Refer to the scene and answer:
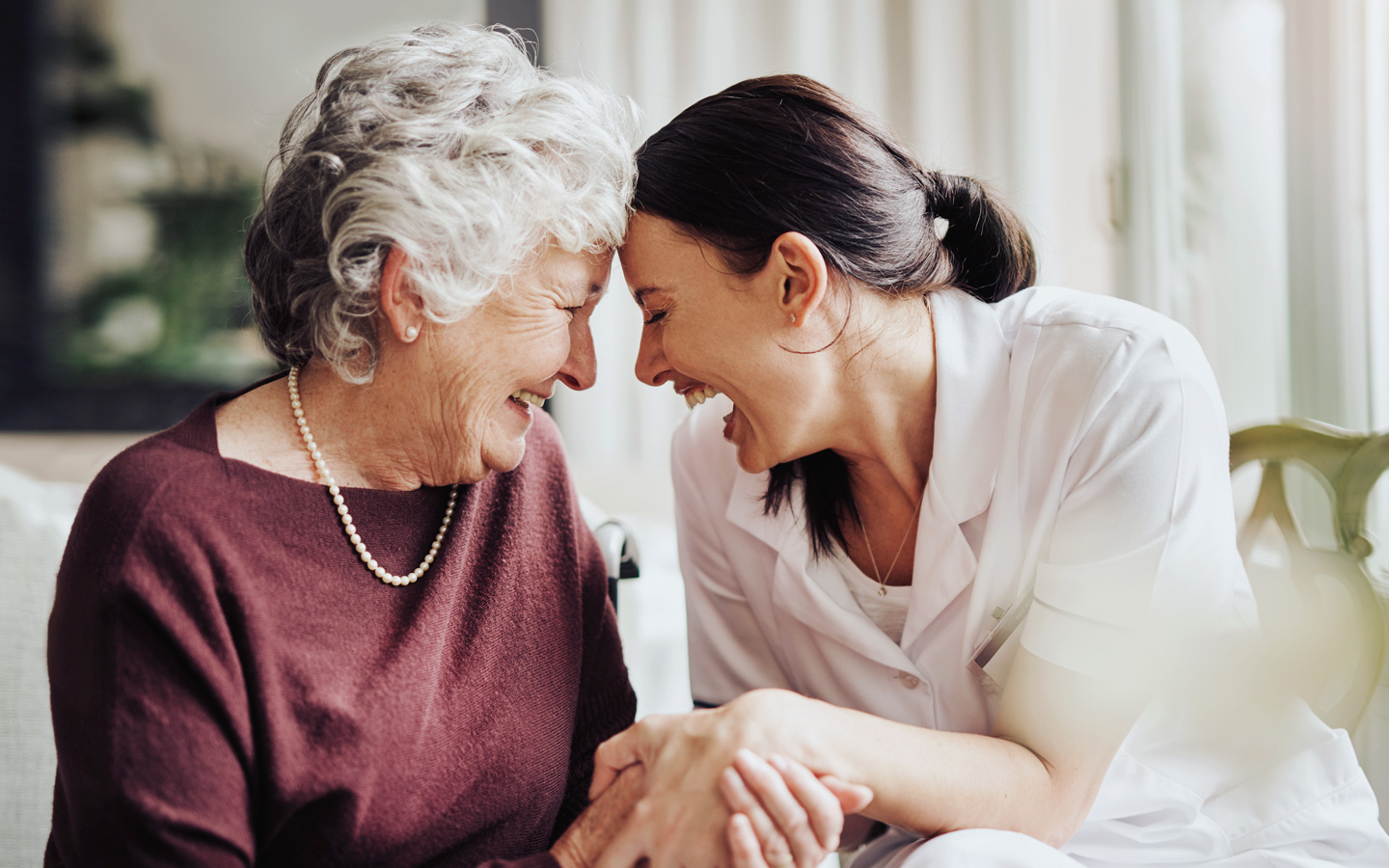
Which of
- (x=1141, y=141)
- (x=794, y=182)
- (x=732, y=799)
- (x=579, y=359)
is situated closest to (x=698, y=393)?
(x=579, y=359)

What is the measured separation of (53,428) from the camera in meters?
2.65

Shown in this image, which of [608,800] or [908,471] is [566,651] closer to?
[608,800]

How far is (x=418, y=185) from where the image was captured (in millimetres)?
911

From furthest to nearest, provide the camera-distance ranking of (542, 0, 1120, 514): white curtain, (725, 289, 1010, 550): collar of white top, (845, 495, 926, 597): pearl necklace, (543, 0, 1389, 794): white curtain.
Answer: (542, 0, 1120, 514): white curtain
(543, 0, 1389, 794): white curtain
(845, 495, 926, 597): pearl necklace
(725, 289, 1010, 550): collar of white top

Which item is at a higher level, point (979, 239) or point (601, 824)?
point (979, 239)

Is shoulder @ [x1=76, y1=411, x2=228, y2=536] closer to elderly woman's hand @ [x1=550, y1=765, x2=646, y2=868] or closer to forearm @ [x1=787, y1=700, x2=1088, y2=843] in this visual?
elderly woman's hand @ [x1=550, y1=765, x2=646, y2=868]

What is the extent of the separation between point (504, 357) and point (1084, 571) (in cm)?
65

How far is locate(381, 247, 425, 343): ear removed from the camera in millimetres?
937

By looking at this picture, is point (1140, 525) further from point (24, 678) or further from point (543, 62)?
point (543, 62)

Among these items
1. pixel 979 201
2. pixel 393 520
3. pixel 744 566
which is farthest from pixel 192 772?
pixel 979 201

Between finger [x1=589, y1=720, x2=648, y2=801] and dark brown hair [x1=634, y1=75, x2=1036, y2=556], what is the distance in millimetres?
523

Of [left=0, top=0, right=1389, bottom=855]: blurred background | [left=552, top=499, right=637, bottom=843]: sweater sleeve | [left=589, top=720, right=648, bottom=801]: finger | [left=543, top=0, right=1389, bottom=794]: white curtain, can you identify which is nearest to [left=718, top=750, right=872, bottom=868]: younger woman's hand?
[left=589, top=720, right=648, bottom=801]: finger

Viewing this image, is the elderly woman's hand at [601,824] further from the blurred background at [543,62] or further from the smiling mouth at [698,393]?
the blurred background at [543,62]

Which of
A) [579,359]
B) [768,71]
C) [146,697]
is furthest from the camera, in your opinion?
[768,71]
